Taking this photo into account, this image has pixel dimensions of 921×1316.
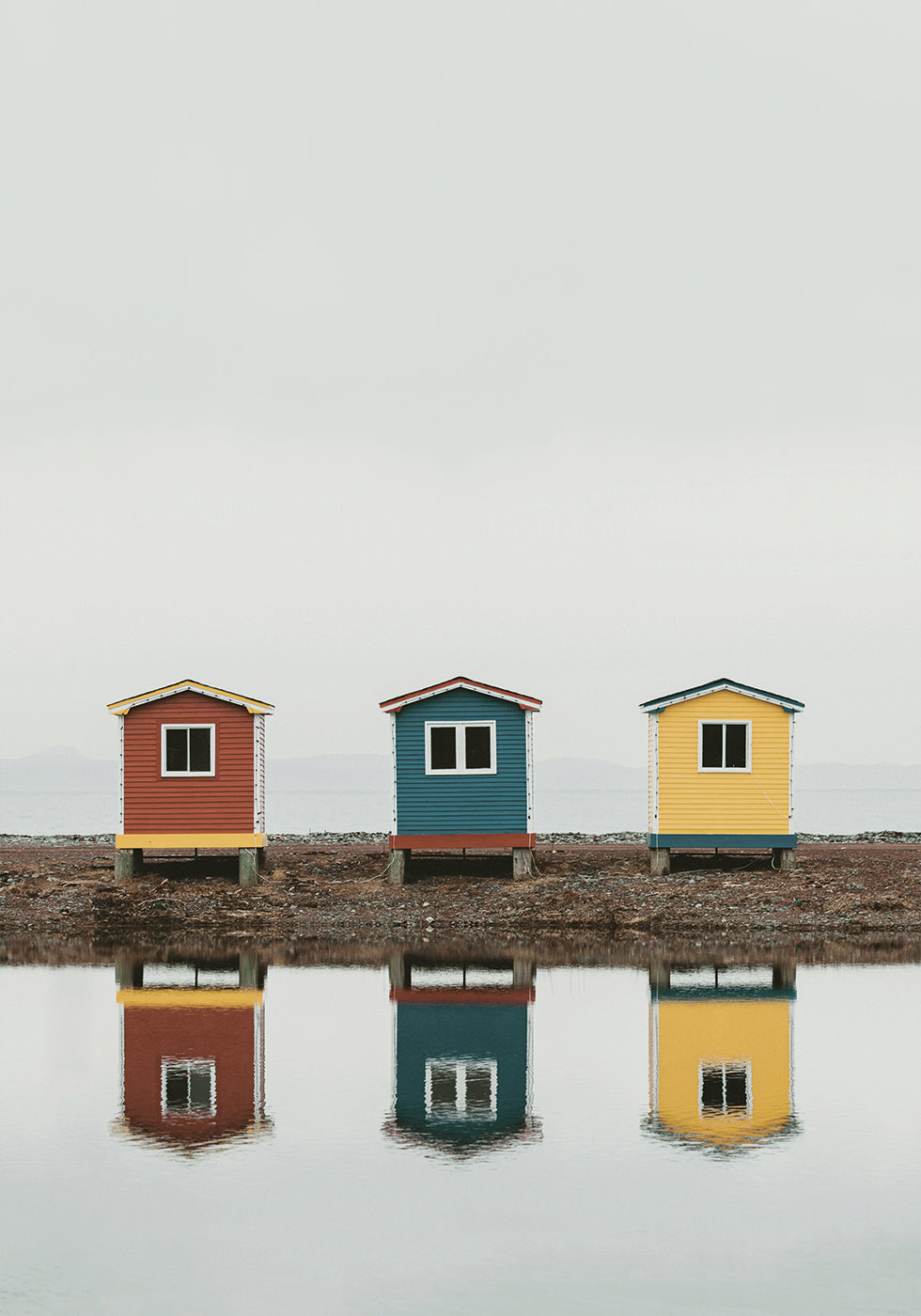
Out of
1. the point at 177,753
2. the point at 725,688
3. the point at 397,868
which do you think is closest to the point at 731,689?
the point at 725,688

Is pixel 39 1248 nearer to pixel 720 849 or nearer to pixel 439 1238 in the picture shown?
pixel 439 1238

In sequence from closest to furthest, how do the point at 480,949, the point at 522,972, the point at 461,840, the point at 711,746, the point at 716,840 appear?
the point at 522,972, the point at 480,949, the point at 461,840, the point at 716,840, the point at 711,746

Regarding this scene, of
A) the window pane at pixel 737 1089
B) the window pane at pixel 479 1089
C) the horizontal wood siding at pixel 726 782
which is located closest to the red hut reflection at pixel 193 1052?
the window pane at pixel 479 1089

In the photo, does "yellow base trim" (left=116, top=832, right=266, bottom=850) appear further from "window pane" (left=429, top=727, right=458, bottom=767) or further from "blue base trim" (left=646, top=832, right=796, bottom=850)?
"blue base trim" (left=646, top=832, right=796, bottom=850)

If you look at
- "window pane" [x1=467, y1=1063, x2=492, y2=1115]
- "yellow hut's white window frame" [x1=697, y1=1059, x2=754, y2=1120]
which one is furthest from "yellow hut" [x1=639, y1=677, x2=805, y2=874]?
"window pane" [x1=467, y1=1063, x2=492, y2=1115]

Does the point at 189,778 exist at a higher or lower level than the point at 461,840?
higher

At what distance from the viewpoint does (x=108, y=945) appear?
24656 mm

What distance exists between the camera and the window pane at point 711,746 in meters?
31.5

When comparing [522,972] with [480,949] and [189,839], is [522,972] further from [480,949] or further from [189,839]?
[189,839]

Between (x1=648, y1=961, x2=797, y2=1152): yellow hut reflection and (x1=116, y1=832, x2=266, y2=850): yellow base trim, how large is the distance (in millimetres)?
12803

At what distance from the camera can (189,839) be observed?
31266mm

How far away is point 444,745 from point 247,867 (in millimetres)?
5165

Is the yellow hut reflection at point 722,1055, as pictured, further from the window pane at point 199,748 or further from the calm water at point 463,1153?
the window pane at point 199,748

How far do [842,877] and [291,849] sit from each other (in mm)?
15518
